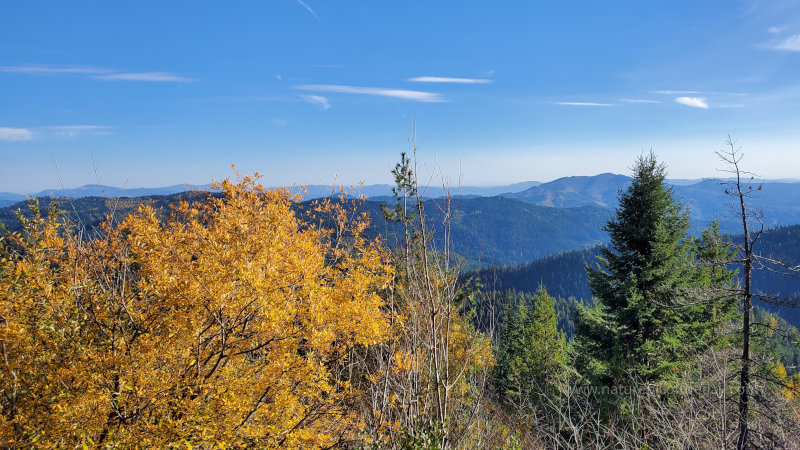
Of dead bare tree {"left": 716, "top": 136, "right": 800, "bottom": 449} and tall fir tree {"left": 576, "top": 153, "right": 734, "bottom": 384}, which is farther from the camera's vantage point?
tall fir tree {"left": 576, "top": 153, "right": 734, "bottom": 384}

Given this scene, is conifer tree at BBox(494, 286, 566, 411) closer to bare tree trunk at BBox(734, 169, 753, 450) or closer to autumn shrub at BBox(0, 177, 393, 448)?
bare tree trunk at BBox(734, 169, 753, 450)

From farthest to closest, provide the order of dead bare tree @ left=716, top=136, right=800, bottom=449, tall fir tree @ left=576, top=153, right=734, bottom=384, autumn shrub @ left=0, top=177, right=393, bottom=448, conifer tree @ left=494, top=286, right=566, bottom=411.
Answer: conifer tree @ left=494, top=286, right=566, bottom=411 → tall fir tree @ left=576, top=153, right=734, bottom=384 → dead bare tree @ left=716, top=136, right=800, bottom=449 → autumn shrub @ left=0, top=177, right=393, bottom=448

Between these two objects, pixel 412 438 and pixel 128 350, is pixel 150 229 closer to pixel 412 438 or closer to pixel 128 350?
pixel 128 350

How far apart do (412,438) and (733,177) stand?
9233 mm

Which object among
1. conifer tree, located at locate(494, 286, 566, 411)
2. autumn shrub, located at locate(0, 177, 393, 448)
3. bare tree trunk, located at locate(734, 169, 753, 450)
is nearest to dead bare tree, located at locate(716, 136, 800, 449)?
bare tree trunk, located at locate(734, 169, 753, 450)

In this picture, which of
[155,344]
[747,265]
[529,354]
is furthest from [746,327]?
[529,354]

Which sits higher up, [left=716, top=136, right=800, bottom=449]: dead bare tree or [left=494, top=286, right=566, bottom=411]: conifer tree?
[left=716, top=136, right=800, bottom=449]: dead bare tree

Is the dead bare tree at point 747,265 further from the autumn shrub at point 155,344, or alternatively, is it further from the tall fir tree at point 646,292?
the autumn shrub at point 155,344

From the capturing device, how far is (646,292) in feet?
38.8

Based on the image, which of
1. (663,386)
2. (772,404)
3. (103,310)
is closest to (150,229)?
(103,310)

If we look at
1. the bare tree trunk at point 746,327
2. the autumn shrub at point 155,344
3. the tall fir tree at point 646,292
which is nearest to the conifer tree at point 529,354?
the tall fir tree at point 646,292

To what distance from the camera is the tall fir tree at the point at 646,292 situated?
11.4m

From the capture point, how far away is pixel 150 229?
243 inches

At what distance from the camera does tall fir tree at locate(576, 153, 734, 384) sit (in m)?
11.4
